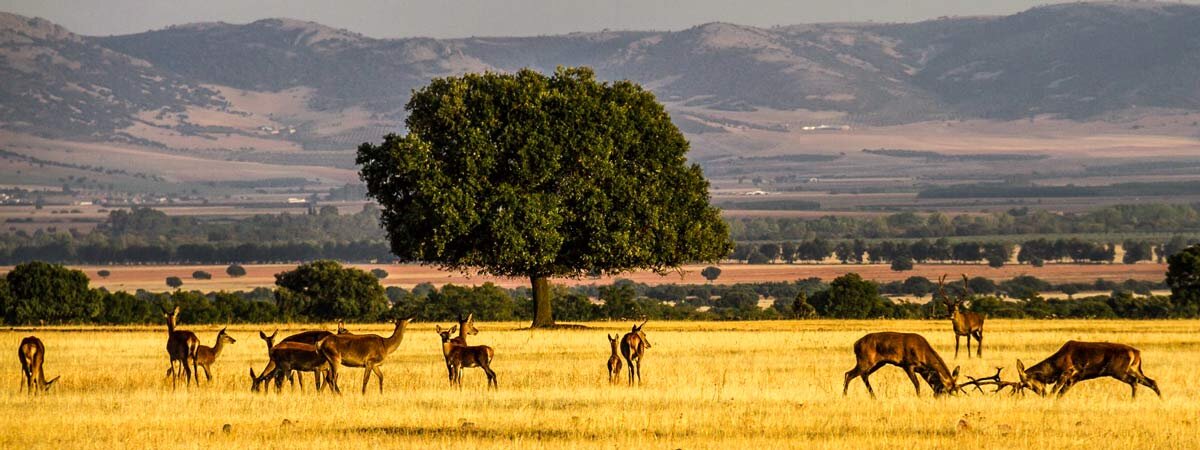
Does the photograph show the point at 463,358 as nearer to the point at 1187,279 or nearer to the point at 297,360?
the point at 297,360

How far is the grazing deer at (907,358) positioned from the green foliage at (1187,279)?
1888 inches

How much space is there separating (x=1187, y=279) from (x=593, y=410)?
53319mm

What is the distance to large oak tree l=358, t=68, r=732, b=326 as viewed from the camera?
59500mm

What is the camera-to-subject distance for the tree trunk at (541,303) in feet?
209

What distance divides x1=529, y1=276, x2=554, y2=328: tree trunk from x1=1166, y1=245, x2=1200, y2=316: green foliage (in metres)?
27.1

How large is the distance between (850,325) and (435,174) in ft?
48.5

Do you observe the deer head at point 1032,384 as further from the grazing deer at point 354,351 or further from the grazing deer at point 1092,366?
Result: the grazing deer at point 354,351

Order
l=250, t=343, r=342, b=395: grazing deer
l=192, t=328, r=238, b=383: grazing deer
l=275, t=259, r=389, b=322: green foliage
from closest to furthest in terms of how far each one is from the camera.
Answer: l=250, t=343, r=342, b=395: grazing deer
l=192, t=328, r=238, b=383: grazing deer
l=275, t=259, r=389, b=322: green foliage

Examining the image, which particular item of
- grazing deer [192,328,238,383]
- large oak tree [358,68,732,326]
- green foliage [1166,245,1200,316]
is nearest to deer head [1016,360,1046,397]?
grazing deer [192,328,238,383]

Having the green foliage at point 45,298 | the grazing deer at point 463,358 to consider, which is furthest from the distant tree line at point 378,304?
the grazing deer at point 463,358

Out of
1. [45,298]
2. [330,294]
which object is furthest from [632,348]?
[330,294]

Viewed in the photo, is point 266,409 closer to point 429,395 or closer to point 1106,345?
point 429,395

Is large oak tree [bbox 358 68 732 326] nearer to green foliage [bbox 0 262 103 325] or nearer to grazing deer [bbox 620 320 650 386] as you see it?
green foliage [bbox 0 262 103 325]

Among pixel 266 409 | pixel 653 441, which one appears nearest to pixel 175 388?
pixel 266 409
